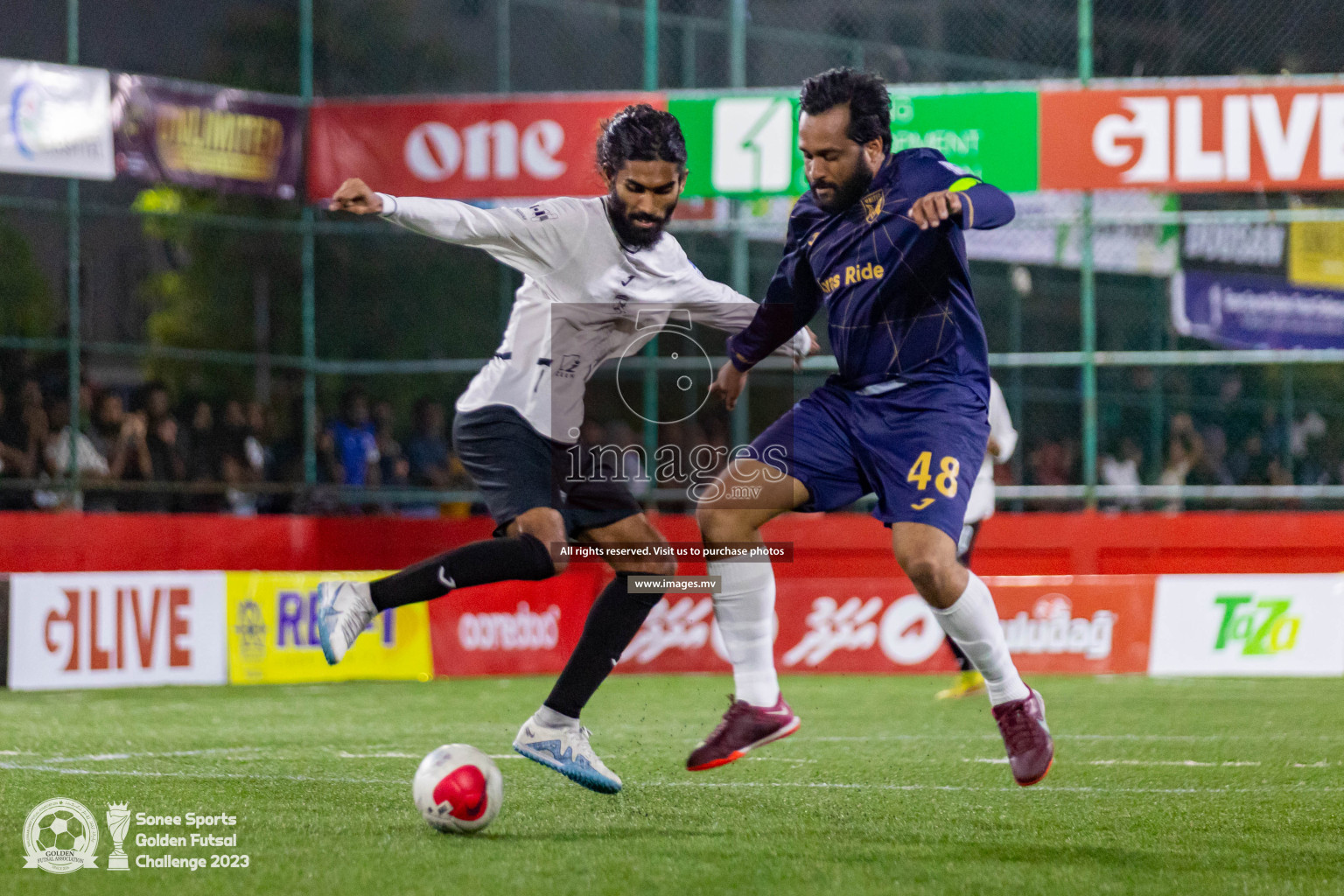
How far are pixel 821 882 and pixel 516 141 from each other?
1262 centimetres

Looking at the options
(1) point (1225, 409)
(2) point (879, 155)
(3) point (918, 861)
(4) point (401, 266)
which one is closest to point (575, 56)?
(4) point (401, 266)

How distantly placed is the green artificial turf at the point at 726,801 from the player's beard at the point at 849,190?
2104mm

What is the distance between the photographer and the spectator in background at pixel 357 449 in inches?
634

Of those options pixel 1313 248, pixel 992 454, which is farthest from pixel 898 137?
pixel 992 454

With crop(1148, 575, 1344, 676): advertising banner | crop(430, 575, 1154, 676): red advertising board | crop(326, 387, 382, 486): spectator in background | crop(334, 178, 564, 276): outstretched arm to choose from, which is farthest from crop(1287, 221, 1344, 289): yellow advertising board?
crop(334, 178, 564, 276): outstretched arm

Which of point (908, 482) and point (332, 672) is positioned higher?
point (908, 482)

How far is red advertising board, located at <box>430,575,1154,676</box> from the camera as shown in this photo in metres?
13.4

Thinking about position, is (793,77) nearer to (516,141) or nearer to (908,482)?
(516,141)

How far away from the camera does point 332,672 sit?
41.4ft

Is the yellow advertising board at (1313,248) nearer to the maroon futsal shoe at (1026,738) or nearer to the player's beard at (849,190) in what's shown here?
the player's beard at (849,190)

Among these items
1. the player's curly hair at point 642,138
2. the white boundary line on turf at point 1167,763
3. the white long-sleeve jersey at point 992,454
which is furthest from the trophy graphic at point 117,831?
the white long-sleeve jersey at point 992,454

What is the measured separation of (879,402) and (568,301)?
4.14 feet

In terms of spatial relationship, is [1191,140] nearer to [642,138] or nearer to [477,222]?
[642,138]

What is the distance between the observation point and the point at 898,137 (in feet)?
49.6
